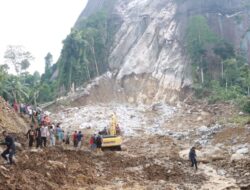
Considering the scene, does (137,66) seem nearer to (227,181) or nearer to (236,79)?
(236,79)

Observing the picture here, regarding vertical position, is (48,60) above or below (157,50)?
above

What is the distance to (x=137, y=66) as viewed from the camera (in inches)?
2019

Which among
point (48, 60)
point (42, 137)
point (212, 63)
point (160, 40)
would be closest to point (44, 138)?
point (42, 137)

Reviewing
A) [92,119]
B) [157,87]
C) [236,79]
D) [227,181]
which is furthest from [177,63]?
[227,181]

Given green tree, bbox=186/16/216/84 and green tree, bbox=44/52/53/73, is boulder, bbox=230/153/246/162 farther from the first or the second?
green tree, bbox=44/52/53/73

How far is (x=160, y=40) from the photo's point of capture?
5338 centimetres

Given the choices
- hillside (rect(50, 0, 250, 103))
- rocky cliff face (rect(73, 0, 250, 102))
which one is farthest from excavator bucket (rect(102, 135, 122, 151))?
rocky cliff face (rect(73, 0, 250, 102))

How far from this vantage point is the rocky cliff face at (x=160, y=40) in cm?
4778

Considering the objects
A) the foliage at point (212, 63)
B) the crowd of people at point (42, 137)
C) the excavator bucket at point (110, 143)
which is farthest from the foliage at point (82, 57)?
the excavator bucket at point (110, 143)

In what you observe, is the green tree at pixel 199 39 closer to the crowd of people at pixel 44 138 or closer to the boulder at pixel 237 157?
the crowd of people at pixel 44 138

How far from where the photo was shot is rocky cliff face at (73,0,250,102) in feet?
157

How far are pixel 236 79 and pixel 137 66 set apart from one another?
1275 cm

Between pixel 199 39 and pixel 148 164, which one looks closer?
pixel 148 164

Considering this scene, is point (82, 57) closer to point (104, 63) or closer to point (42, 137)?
point (104, 63)
